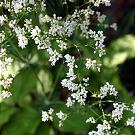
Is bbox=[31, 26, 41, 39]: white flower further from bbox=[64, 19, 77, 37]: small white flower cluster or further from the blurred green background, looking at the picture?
the blurred green background

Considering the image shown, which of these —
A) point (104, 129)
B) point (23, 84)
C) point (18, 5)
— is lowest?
point (104, 129)

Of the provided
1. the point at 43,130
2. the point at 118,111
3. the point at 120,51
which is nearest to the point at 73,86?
the point at 118,111

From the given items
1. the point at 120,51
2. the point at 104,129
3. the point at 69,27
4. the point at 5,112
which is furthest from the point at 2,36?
the point at 120,51

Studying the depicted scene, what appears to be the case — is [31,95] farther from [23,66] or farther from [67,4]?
[67,4]

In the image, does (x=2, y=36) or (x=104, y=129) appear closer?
(x=104, y=129)

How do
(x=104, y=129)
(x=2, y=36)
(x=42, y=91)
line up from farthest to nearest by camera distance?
1. (x=42, y=91)
2. (x=2, y=36)
3. (x=104, y=129)

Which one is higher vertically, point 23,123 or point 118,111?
point 23,123

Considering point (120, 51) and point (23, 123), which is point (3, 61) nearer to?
point (23, 123)

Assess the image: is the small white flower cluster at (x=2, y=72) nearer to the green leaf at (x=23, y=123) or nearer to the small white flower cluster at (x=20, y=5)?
the small white flower cluster at (x=20, y=5)

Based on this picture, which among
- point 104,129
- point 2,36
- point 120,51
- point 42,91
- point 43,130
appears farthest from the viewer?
point 120,51

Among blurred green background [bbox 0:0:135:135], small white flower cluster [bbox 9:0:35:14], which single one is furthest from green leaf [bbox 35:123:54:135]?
small white flower cluster [bbox 9:0:35:14]

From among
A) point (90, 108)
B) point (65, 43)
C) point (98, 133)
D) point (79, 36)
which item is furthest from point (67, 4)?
point (98, 133)
